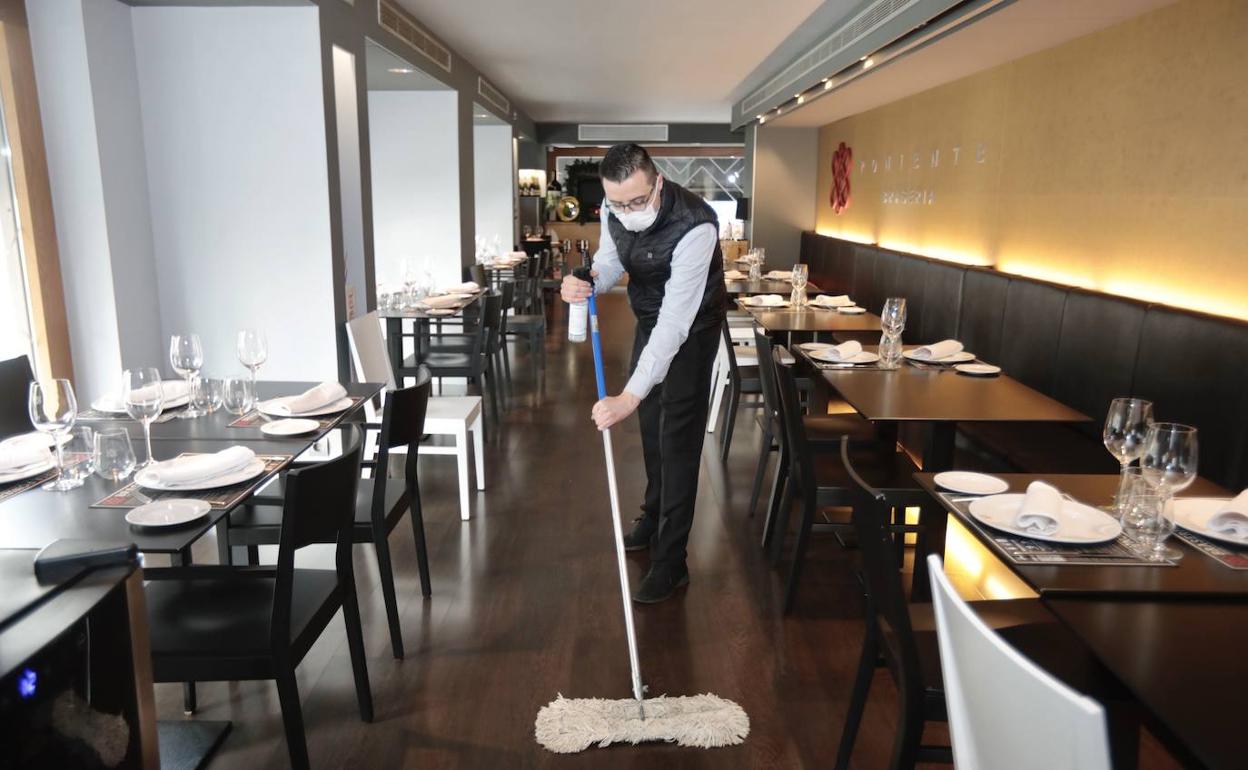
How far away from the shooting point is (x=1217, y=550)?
183 centimetres

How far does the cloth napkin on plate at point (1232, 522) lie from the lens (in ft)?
6.13

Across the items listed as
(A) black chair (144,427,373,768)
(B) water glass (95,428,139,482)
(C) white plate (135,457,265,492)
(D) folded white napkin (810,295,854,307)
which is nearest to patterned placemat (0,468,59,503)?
(B) water glass (95,428,139,482)

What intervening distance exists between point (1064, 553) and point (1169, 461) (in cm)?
30

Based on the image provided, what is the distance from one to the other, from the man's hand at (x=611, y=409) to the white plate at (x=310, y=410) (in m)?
0.94

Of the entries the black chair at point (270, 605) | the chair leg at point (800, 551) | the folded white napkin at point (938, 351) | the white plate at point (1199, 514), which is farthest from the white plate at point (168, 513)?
the folded white napkin at point (938, 351)

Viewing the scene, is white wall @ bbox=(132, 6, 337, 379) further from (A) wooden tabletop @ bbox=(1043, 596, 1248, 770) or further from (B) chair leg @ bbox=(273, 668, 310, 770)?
(A) wooden tabletop @ bbox=(1043, 596, 1248, 770)

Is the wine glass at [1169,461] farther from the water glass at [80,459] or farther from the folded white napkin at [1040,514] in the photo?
the water glass at [80,459]

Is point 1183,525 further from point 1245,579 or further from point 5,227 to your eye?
A: point 5,227

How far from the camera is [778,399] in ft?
12.1

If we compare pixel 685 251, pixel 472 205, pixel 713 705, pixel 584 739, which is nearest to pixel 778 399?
pixel 685 251

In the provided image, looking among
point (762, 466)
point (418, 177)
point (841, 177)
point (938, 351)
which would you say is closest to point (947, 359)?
point (938, 351)

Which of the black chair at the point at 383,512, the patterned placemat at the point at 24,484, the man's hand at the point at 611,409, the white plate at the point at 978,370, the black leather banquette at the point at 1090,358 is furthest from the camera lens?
the white plate at the point at 978,370

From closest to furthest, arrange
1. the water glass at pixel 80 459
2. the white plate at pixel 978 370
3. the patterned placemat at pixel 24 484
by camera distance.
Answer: the patterned placemat at pixel 24 484 < the water glass at pixel 80 459 < the white plate at pixel 978 370

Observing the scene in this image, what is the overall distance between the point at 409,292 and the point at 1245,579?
18.0ft
